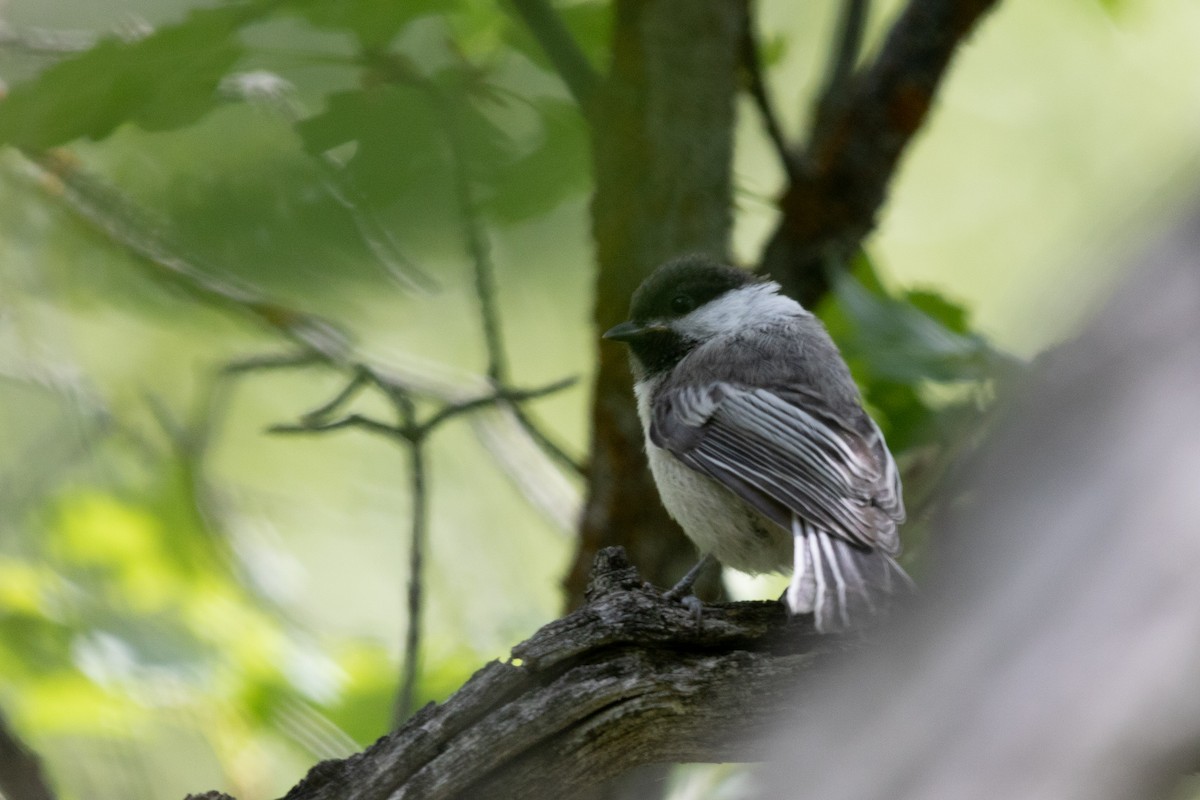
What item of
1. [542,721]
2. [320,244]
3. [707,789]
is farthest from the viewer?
[707,789]

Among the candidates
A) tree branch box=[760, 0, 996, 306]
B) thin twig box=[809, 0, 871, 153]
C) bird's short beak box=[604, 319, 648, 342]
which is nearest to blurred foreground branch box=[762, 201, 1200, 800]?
bird's short beak box=[604, 319, 648, 342]

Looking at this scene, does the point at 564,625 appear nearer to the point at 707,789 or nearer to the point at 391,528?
the point at 707,789

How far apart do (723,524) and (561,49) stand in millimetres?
1202

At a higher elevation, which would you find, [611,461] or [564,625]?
[611,461]

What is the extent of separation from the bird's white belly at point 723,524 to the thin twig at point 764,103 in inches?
48.4

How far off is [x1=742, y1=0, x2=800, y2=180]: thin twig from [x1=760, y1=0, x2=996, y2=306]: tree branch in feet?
0.18

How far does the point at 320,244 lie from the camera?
2336 millimetres

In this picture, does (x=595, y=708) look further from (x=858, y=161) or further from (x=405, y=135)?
(x=858, y=161)

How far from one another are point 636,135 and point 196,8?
3.63 feet

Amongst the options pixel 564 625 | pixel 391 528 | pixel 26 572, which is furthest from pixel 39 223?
pixel 564 625

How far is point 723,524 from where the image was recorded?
92.5 inches

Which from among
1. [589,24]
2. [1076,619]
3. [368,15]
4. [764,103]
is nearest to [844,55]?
[764,103]

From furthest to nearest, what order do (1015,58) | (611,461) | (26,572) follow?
(1015,58), (611,461), (26,572)

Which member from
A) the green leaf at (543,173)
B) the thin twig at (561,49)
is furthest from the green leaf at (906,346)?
the thin twig at (561,49)
